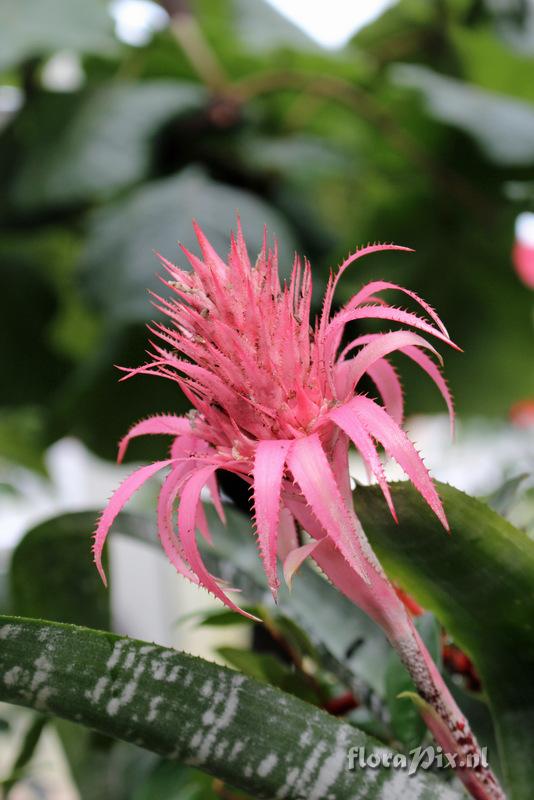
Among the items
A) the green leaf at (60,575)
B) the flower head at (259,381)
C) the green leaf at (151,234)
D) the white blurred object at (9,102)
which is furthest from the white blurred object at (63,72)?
the flower head at (259,381)

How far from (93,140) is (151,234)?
150mm

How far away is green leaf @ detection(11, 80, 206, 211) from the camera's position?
726 mm

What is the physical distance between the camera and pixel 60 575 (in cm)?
36

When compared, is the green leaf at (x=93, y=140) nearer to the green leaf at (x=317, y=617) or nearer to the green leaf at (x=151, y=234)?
the green leaf at (x=151, y=234)

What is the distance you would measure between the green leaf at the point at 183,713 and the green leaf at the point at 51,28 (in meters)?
0.66

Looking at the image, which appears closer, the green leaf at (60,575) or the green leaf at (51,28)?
the green leaf at (60,575)

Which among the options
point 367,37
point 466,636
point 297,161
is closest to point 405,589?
point 466,636

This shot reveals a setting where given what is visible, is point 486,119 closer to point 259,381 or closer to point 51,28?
point 51,28

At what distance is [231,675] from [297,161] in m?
0.62

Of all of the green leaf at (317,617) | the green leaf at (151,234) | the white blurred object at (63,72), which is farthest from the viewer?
the white blurred object at (63,72)

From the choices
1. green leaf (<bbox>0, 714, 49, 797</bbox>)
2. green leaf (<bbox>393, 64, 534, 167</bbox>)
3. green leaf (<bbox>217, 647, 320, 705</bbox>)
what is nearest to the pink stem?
green leaf (<bbox>217, 647, 320, 705</bbox>)

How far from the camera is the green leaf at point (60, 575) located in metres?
0.34

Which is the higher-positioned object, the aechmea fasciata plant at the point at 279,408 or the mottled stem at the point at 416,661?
the aechmea fasciata plant at the point at 279,408

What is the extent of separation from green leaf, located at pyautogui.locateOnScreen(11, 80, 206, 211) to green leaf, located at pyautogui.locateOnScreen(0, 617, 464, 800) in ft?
1.92
